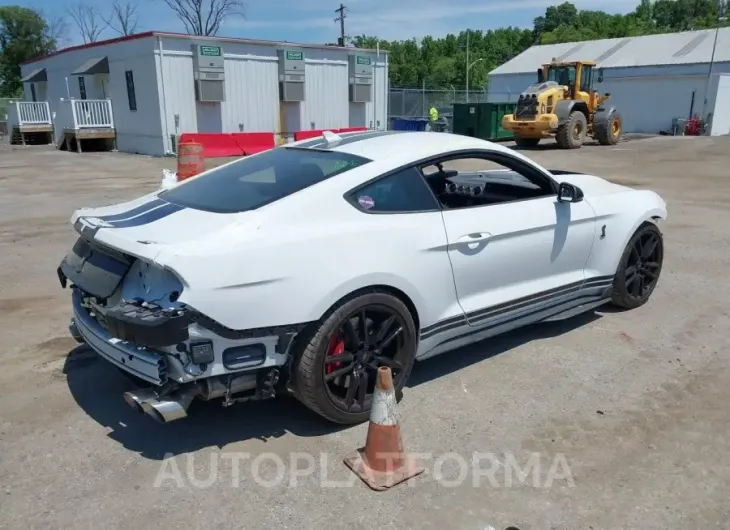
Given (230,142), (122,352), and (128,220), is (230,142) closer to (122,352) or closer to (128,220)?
(128,220)

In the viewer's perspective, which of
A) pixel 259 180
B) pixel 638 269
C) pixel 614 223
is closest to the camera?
pixel 259 180

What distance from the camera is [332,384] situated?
331 cm

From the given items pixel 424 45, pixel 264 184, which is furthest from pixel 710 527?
pixel 424 45

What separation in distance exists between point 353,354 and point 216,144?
18093 millimetres

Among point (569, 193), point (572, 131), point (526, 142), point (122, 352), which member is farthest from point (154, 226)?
point (526, 142)

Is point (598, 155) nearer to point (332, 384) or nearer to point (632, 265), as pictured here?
point (632, 265)

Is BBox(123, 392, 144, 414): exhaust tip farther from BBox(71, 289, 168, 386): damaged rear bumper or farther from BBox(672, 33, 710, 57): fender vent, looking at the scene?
BBox(672, 33, 710, 57): fender vent

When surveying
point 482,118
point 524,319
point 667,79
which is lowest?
point 524,319

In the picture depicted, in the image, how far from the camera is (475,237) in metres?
3.74

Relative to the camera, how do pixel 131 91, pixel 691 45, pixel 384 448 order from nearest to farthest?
pixel 384 448 < pixel 131 91 < pixel 691 45

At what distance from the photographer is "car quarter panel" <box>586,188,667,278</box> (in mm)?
4605

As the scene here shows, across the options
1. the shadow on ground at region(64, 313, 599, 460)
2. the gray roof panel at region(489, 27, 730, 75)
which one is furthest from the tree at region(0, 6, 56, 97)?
the shadow on ground at region(64, 313, 599, 460)

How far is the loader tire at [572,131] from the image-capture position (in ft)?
73.0

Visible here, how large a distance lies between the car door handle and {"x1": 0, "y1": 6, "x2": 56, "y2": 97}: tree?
69.1 meters
